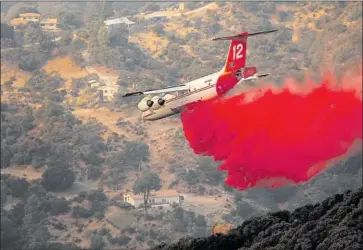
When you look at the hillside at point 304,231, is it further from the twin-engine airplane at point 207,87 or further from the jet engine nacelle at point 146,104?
the jet engine nacelle at point 146,104

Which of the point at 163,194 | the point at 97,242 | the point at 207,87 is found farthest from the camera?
the point at 163,194

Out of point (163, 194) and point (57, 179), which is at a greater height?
point (57, 179)

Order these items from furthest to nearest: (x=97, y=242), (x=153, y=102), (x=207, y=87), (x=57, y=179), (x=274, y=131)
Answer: (x=57, y=179), (x=97, y=242), (x=274, y=131), (x=153, y=102), (x=207, y=87)

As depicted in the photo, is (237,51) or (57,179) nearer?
(237,51)

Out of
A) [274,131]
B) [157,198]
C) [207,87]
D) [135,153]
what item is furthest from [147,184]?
[207,87]

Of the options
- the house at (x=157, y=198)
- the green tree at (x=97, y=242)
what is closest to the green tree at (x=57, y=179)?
the house at (x=157, y=198)

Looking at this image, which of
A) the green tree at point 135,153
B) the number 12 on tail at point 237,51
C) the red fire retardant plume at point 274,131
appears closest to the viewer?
the number 12 on tail at point 237,51

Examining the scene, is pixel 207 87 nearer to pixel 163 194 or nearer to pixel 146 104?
pixel 146 104

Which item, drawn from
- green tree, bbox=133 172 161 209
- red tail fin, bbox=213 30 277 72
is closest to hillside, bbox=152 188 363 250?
red tail fin, bbox=213 30 277 72
